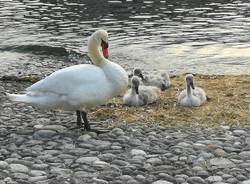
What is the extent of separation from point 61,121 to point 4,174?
3.19 metres

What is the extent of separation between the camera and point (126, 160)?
28.6 ft

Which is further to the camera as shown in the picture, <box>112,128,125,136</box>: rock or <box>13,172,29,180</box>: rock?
<box>112,128,125,136</box>: rock

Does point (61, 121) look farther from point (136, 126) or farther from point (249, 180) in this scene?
point (249, 180)

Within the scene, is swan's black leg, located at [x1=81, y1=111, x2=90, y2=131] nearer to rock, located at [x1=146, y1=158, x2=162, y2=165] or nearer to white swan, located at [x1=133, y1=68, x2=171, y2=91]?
rock, located at [x1=146, y1=158, x2=162, y2=165]

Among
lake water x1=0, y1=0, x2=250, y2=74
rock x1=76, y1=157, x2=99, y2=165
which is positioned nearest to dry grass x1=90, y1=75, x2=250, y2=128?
rock x1=76, y1=157, x2=99, y2=165

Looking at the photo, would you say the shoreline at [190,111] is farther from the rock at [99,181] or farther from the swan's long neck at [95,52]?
the rock at [99,181]

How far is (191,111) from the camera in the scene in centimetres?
1204

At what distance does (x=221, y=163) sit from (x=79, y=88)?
9.56ft

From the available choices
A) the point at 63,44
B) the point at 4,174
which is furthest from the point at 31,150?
the point at 63,44

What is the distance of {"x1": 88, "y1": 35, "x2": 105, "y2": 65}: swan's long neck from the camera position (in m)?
10.8

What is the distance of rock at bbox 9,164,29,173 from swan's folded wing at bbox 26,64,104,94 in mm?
2067

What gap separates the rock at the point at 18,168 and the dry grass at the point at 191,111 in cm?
309

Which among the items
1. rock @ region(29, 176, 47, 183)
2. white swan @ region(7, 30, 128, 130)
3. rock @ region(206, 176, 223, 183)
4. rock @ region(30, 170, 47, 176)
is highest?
white swan @ region(7, 30, 128, 130)

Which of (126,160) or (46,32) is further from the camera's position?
(46,32)
